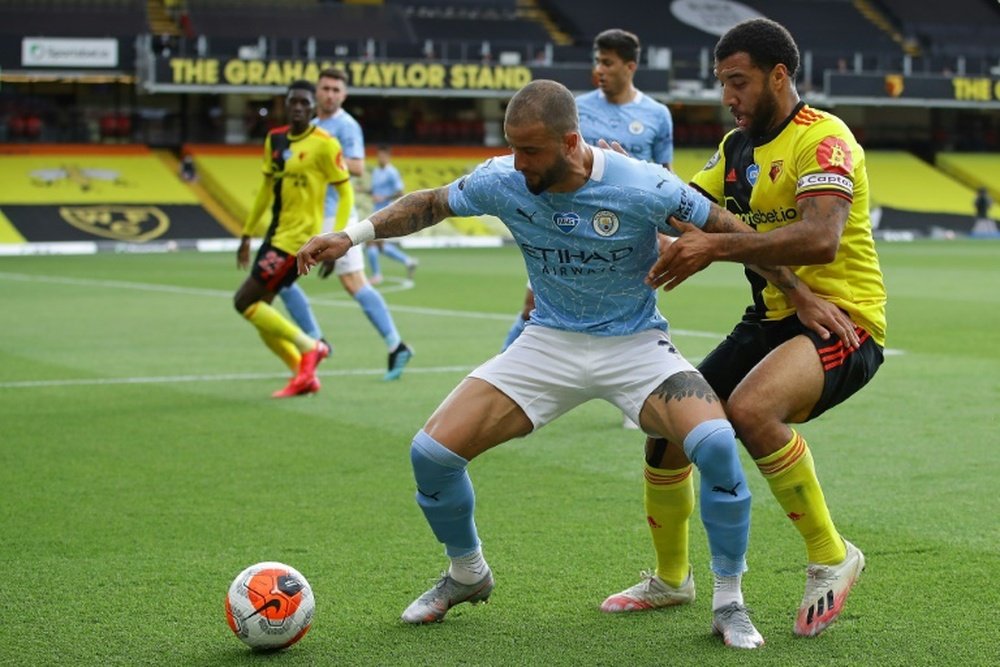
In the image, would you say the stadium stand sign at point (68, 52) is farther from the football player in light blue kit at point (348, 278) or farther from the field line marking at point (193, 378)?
the field line marking at point (193, 378)

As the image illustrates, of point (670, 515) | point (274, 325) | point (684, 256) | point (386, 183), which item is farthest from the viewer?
point (386, 183)

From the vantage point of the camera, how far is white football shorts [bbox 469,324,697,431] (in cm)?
518

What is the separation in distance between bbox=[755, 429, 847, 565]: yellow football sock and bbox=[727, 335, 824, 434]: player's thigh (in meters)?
0.10

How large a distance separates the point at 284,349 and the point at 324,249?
6.51 meters

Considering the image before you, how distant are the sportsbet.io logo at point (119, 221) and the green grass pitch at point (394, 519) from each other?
26929mm

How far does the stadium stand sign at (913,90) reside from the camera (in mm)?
50250

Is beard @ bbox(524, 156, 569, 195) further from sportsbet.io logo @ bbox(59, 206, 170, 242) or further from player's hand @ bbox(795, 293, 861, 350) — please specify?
sportsbet.io logo @ bbox(59, 206, 170, 242)

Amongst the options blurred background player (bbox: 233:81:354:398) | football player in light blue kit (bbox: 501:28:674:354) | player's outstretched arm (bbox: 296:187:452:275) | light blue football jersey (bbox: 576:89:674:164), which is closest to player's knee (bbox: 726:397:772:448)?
player's outstretched arm (bbox: 296:187:452:275)

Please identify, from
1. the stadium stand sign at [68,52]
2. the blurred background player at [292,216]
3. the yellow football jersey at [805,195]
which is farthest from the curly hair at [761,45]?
the stadium stand sign at [68,52]

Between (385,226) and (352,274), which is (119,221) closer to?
(352,274)

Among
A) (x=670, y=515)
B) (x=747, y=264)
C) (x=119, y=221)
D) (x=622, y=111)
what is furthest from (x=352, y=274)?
(x=119, y=221)

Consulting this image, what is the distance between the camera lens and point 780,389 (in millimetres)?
5082

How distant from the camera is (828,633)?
Answer: 5020 mm

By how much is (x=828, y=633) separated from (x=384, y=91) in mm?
41839
